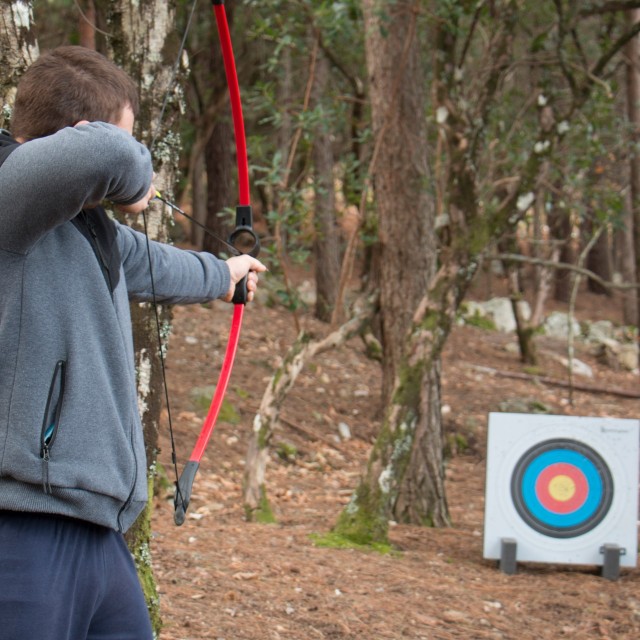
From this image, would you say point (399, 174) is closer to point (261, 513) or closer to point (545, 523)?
point (261, 513)

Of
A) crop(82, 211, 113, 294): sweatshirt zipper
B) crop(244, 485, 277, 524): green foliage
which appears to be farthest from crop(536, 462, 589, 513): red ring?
crop(82, 211, 113, 294): sweatshirt zipper

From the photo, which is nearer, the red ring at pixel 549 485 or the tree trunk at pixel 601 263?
the red ring at pixel 549 485

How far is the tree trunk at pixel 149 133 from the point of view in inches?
89.6

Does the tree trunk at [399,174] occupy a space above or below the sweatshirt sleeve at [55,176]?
above

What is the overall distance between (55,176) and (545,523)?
3069 mm

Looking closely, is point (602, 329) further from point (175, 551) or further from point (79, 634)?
point (79, 634)

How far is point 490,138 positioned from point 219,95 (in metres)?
3.19

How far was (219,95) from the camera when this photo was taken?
995cm

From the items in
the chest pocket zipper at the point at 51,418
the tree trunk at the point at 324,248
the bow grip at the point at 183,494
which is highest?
the tree trunk at the point at 324,248

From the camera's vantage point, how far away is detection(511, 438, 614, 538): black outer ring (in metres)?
3.82

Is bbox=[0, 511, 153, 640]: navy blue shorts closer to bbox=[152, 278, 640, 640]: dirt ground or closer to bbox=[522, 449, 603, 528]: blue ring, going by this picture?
bbox=[152, 278, 640, 640]: dirt ground

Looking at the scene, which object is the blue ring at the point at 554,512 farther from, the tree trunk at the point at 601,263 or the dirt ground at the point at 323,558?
the tree trunk at the point at 601,263

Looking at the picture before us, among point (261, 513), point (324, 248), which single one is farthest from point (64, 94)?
point (324, 248)

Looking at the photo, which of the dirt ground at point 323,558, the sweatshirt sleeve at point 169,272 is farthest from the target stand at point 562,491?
the sweatshirt sleeve at point 169,272
